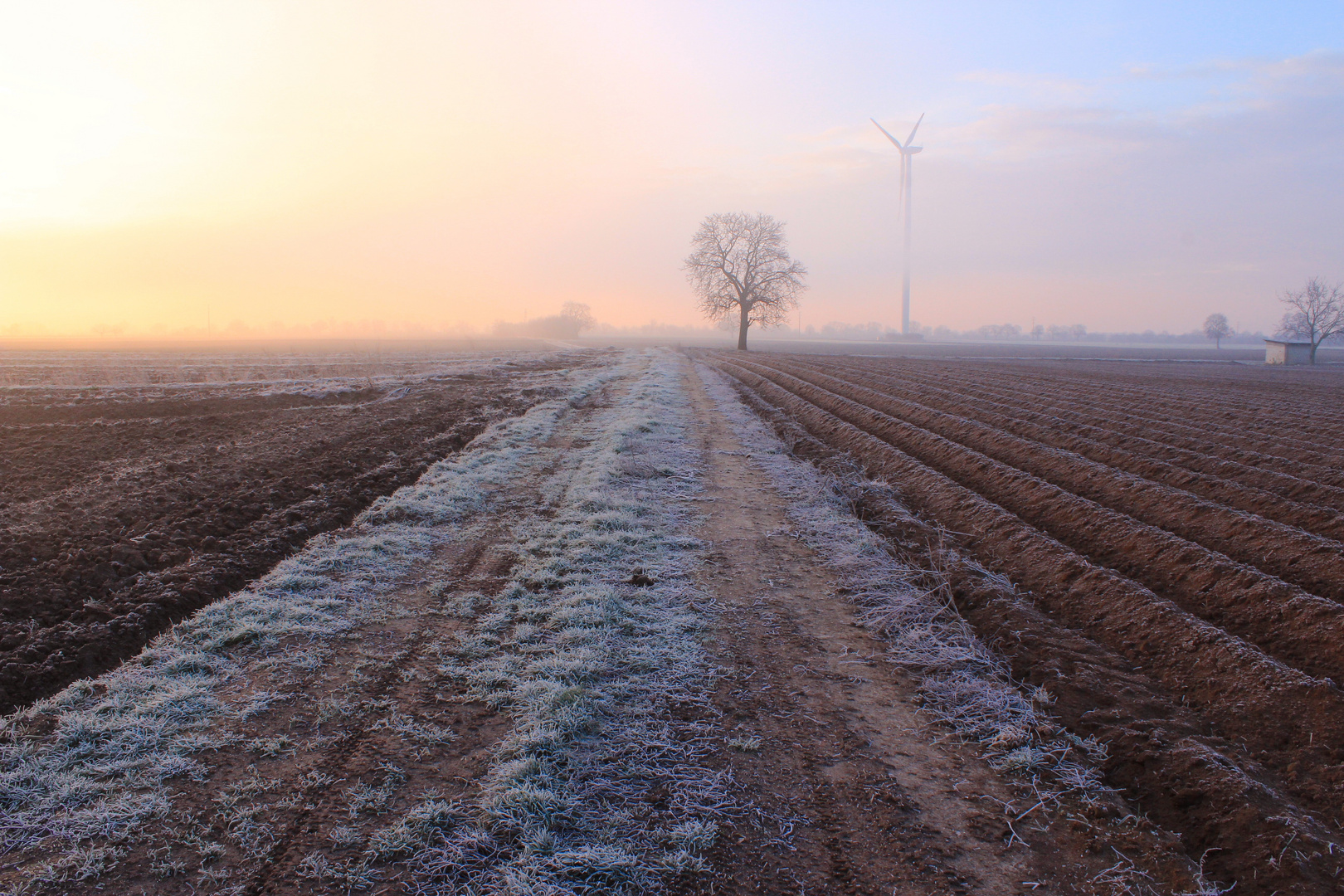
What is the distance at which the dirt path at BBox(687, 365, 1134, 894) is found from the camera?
2.96 metres

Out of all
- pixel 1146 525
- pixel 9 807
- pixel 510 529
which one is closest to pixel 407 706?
pixel 9 807

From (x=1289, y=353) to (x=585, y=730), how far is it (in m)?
75.5

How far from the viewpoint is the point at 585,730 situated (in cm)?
393

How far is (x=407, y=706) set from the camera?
4.21 meters

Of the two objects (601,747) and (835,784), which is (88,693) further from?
(835,784)

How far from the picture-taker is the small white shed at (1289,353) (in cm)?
5519

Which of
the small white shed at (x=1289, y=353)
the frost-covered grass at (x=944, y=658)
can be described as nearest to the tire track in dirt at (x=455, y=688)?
the frost-covered grass at (x=944, y=658)

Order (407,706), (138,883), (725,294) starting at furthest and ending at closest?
(725,294), (407,706), (138,883)

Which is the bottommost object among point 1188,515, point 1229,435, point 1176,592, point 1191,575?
point 1176,592

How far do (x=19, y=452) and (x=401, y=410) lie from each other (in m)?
7.33

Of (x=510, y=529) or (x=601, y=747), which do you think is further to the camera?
(x=510, y=529)

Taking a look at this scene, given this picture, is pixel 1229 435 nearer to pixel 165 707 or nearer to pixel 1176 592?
pixel 1176 592

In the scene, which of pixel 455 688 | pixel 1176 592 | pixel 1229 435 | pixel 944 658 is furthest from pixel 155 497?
pixel 1229 435

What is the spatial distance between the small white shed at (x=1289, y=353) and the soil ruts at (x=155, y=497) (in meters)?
69.3
